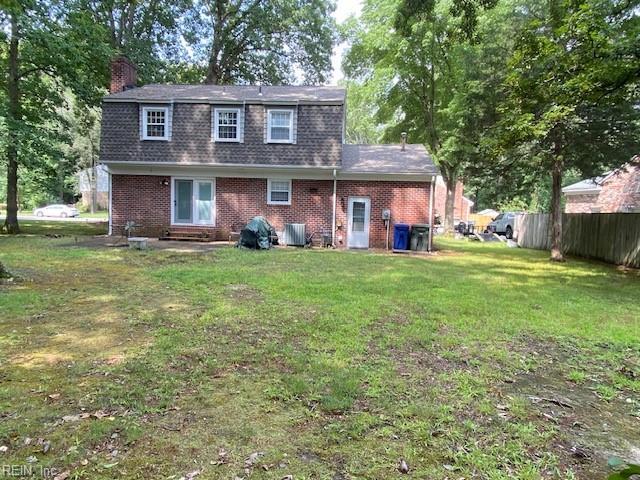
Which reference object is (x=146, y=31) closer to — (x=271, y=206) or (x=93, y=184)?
(x=271, y=206)

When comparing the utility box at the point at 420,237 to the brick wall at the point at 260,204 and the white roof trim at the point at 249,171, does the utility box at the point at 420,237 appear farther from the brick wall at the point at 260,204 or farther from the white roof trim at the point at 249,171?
the white roof trim at the point at 249,171

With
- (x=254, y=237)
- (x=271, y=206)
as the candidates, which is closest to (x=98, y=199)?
(x=271, y=206)

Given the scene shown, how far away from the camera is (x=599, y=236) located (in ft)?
48.1

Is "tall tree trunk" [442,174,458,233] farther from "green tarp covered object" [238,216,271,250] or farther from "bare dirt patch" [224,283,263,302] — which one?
"bare dirt patch" [224,283,263,302]

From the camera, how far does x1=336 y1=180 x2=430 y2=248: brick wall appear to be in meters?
15.4

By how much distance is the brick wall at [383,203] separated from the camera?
1539 cm

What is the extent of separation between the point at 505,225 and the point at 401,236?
16.3 metres

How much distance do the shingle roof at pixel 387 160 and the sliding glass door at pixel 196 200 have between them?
16.7ft

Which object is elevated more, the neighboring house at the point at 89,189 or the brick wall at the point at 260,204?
the neighboring house at the point at 89,189

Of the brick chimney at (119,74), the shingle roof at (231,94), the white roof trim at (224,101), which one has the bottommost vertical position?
the white roof trim at (224,101)

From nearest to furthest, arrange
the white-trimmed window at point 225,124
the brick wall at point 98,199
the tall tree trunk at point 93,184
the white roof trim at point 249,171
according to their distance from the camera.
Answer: the white roof trim at point 249,171 → the white-trimmed window at point 225,124 → the tall tree trunk at point 93,184 → the brick wall at point 98,199

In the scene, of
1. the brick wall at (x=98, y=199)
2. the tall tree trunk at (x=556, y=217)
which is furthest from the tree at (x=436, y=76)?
the brick wall at (x=98, y=199)

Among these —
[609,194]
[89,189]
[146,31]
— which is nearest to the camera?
[609,194]

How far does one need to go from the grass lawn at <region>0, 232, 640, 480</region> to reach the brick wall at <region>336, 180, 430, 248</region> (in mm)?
7801
